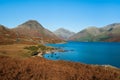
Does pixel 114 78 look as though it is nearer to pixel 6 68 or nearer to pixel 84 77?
pixel 84 77

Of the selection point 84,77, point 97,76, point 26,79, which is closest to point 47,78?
point 26,79

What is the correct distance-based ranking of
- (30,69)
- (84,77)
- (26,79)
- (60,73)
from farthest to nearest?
(60,73) → (30,69) → (84,77) → (26,79)

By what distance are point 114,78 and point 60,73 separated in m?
4.46

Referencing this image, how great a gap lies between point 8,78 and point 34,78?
5.77 feet

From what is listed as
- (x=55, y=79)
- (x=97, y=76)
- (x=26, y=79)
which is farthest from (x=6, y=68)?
(x=97, y=76)

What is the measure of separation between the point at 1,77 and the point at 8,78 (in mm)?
600

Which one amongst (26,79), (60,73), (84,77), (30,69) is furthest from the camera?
(60,73)

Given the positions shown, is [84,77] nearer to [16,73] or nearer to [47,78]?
[47,78]

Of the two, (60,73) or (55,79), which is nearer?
(55,79)

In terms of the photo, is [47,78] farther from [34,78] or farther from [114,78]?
[114,78]

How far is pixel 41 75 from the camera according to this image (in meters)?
13.5

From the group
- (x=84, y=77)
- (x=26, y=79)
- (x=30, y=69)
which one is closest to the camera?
(x=26, y=79)

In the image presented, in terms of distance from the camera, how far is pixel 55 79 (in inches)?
540

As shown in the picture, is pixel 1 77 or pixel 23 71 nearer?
pixel 1 77
